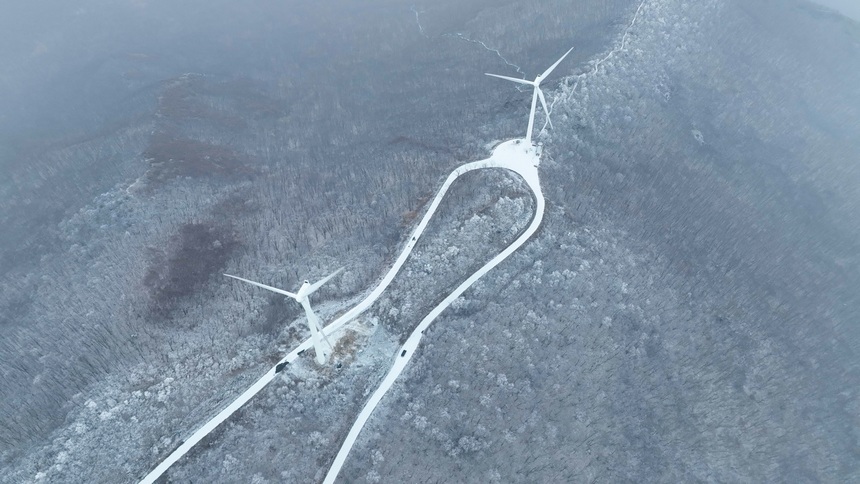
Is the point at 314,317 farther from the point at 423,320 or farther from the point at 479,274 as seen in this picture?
A: the point at 479,274

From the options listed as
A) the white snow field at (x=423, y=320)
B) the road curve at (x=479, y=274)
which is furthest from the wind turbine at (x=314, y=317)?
the road curve at (x=479, y=274)

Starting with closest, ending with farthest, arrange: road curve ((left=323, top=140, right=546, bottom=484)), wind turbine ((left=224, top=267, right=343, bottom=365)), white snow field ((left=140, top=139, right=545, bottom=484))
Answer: wind turbine ((left=224, top=267, right=343, bottom=365)), white snow field ((left=140, top=139, right=545, bottom=484)), road curve ((left=323, top=140, right=546, bottom=484))

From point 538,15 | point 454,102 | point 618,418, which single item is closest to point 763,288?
point 618,418

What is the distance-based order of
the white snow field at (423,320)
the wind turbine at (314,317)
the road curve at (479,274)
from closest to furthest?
the wind turbine at (314,317) → the white snow field at (423,320) → the road curve at (479,274)

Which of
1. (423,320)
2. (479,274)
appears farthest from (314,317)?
(479,274)

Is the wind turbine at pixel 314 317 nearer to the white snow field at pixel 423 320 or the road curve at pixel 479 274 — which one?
the white snow field at pixel 423 320

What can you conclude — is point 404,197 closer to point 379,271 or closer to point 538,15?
point 379,271

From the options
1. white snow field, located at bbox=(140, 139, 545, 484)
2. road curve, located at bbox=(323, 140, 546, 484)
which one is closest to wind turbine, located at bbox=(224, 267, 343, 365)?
white snow field, located at bbox=(140, 139, 545, 484)

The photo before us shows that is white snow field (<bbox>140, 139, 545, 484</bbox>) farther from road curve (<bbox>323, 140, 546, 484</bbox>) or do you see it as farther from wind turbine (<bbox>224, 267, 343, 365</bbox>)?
wind turbine (<bbox>224, 267, 343, 365</bbox>)

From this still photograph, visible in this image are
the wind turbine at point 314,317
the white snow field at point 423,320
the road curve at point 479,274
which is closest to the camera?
the wind turbine at point 314,317

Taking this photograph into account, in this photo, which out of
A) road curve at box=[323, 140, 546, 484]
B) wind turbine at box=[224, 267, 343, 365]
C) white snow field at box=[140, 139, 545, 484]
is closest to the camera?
wind turbine at box=[224, 267, 343, 365]
